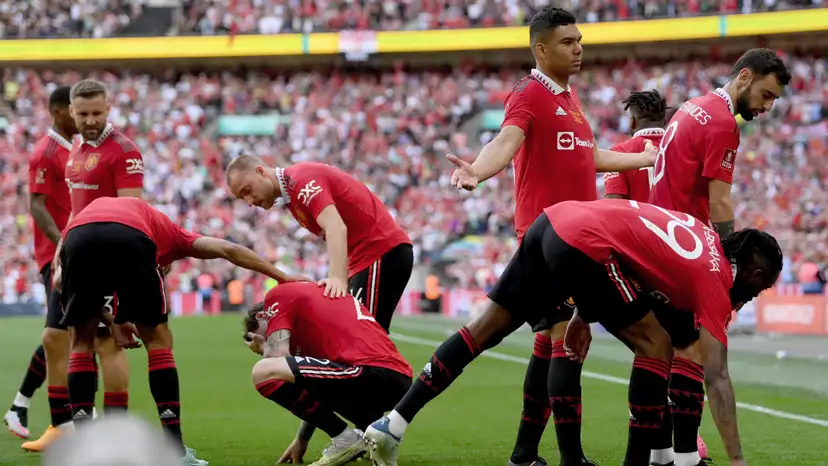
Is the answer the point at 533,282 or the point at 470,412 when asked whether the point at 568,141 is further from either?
the point at 470,412

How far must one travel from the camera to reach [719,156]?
20.6 ft

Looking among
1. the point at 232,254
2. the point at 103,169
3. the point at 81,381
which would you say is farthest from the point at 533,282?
A: the point at 103,169

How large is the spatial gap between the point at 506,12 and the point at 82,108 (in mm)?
31740

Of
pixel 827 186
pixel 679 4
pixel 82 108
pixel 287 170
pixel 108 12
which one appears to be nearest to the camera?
pixel 287 170

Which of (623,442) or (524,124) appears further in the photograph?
(623,442)

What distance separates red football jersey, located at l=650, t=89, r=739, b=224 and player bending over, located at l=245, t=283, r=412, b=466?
188 centimetres

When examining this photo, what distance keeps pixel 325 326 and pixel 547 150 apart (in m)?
1.64

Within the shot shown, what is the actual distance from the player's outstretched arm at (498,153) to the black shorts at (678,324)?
1088 mm

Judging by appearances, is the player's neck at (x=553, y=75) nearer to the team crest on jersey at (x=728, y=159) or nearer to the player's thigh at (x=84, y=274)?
the team crest on jersey at (x=728, y=159)

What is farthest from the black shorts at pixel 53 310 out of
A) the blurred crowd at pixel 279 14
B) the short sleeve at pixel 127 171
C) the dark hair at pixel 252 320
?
the blurred crowd at pixel 279 14

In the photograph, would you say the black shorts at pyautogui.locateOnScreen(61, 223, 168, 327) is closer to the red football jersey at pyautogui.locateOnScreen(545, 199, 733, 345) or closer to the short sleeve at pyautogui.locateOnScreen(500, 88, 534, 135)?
the short sleeve at pyautogui.locateOnScreen(500, 88, 534, 135)

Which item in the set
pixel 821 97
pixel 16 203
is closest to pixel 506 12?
pixel 821 97

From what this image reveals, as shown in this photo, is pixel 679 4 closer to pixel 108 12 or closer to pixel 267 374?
pixel 108 12

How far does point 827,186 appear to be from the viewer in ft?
98.5
